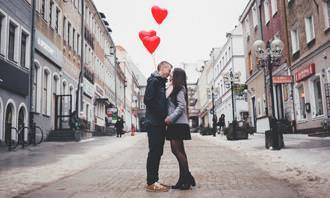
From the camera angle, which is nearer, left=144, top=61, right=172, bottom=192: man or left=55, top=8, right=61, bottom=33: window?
left=144, top=61, right=172, bottom=192: man

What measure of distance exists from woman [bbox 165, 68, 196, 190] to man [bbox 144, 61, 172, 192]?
0.12m

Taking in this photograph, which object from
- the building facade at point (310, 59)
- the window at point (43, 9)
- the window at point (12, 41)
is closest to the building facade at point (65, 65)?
the window at point (43, 9)

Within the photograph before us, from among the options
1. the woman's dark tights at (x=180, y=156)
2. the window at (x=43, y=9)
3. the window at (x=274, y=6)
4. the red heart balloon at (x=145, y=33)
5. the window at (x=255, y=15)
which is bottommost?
the woman's dark tights at (x=180, y=156)

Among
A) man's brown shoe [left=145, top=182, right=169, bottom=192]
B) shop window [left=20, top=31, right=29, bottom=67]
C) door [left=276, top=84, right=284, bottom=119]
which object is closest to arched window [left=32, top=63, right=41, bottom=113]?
shop window [left=20, top=31, right=29, bottom=67]

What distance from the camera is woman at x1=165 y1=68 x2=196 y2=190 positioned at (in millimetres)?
5699

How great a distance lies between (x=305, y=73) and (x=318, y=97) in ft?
5.17

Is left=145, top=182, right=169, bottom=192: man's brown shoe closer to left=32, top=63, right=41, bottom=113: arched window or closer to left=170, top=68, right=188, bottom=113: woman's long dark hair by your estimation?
left=170, top=68, right=188, bottom=113: woman's long dark hair

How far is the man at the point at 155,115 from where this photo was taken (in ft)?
18.5

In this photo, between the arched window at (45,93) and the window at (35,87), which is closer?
the window at (35,87)

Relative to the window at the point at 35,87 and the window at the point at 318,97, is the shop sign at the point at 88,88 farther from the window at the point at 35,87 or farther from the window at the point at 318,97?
the window at the point at 318,97

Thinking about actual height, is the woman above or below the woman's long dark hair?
below

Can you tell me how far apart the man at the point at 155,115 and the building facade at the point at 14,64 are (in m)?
12.1

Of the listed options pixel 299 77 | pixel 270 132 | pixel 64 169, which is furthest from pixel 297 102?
pixel 64 169

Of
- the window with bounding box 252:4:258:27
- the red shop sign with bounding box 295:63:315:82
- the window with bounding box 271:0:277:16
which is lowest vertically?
the red shop sign with bounding box 295:63:315:82
